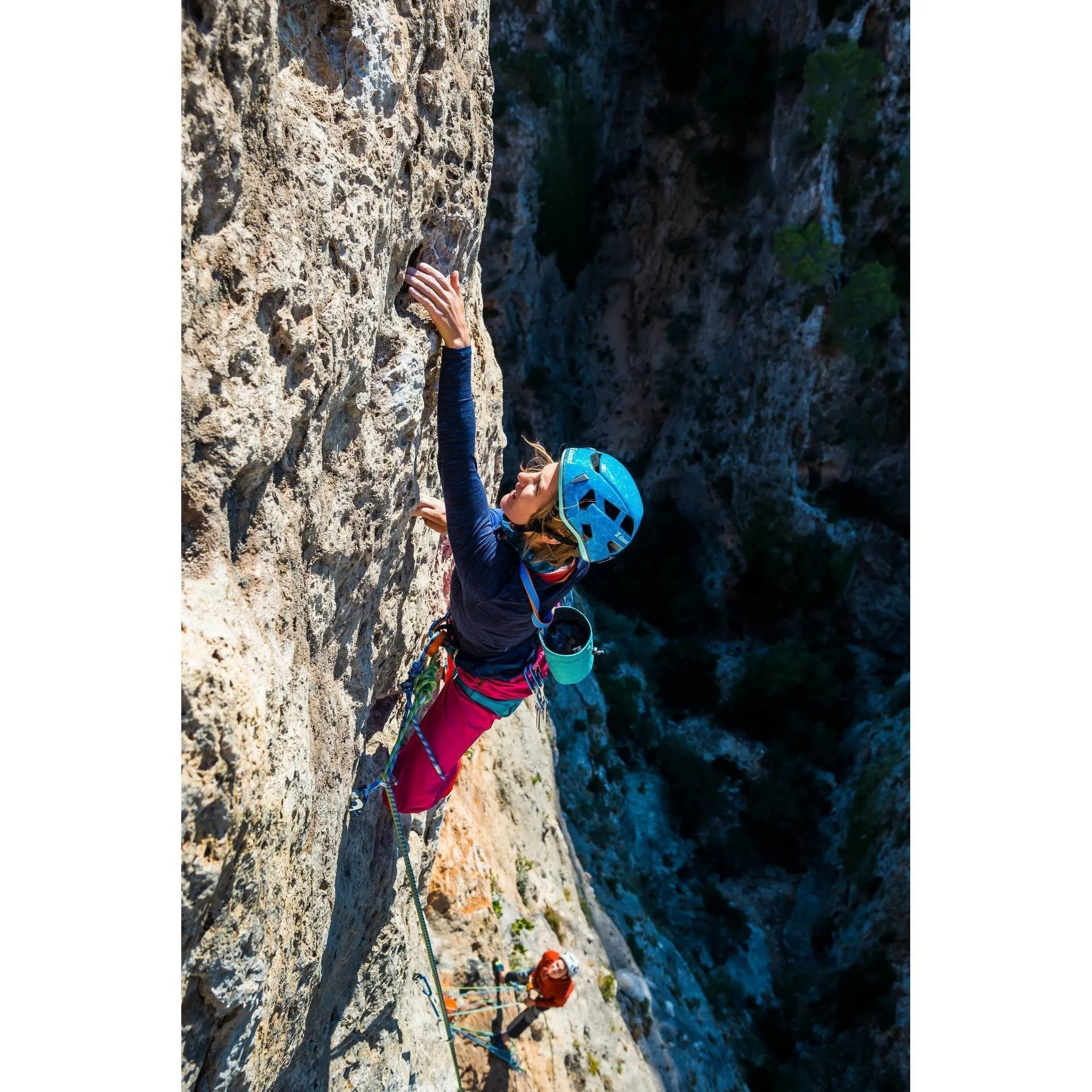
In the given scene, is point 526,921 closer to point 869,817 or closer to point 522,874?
point 522,874

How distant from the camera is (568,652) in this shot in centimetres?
388

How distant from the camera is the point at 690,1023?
10.1 m

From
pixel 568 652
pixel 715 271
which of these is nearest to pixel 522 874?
pixel 568 652

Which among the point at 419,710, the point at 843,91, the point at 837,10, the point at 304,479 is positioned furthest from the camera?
the point at 837,10

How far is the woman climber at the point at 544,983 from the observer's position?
20.9 feet

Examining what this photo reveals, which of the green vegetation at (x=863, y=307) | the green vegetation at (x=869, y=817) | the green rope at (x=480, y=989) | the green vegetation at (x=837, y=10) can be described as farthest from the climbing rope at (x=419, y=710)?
the green vegetation at (x=837, y=10)

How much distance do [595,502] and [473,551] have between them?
20.1 inches

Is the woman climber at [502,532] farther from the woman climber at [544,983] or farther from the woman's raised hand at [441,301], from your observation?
the woman climber at [544,983]

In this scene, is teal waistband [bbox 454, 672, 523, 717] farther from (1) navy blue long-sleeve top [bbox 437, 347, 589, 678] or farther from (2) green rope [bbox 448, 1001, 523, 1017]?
(2) green rope [bbox 448, 1001, 523, 1017]

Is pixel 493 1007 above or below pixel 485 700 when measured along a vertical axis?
below

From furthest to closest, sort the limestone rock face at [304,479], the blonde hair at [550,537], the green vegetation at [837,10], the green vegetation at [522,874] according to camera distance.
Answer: the green vegetation at [837,10] < the green vegetation at [522,874] < the blonde hair at [550,537] < the limestone rock face at [304,479]

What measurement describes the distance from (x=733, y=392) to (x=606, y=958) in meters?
12.8

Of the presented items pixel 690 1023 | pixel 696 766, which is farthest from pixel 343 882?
pixel 696 766

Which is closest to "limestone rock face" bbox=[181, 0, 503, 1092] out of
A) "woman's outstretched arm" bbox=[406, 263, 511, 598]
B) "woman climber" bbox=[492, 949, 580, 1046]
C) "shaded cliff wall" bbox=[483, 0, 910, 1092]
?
"woman's outstretched arm" bbox=[406, 263, 511, 598]
